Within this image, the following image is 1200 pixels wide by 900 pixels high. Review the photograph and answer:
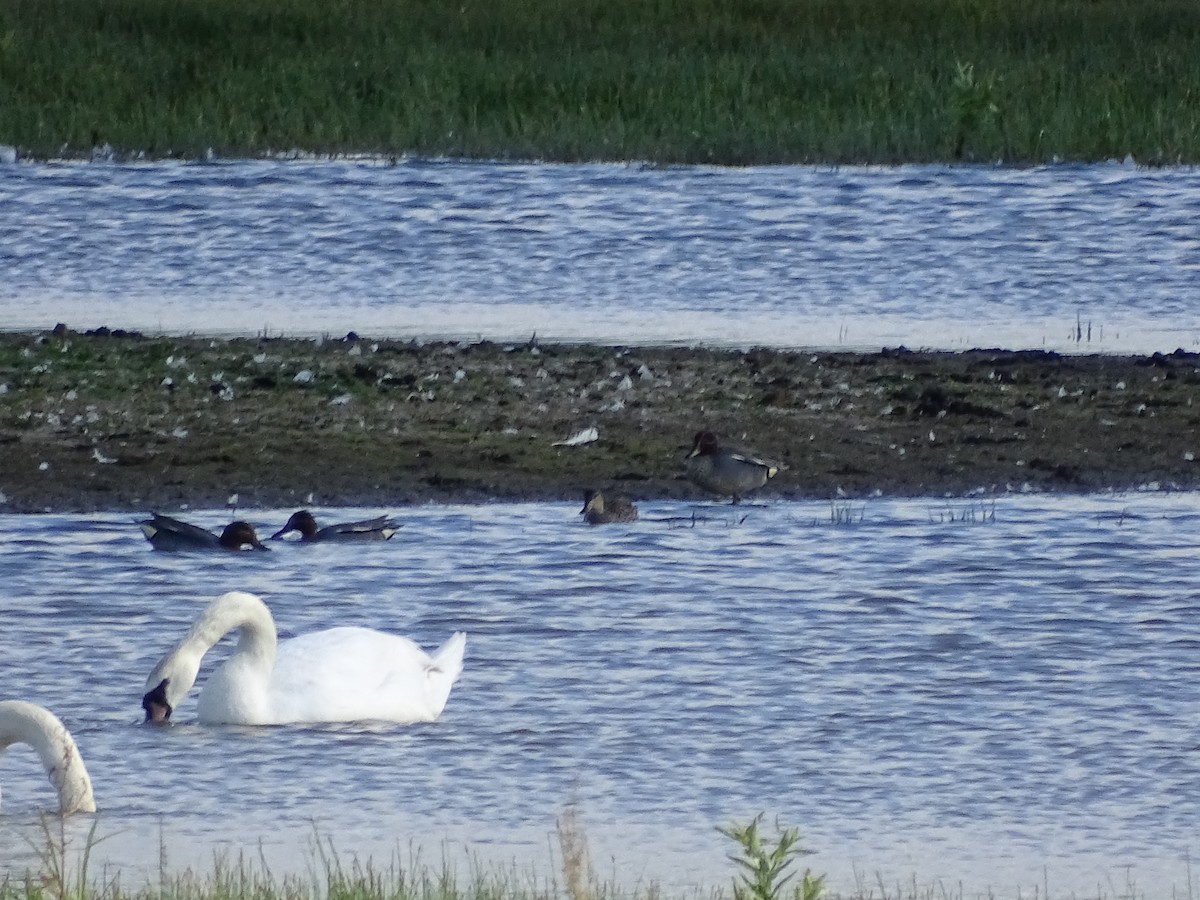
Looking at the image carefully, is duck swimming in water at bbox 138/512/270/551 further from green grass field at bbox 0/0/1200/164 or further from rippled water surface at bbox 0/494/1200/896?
green grass field at bbox 0/0/1200/164

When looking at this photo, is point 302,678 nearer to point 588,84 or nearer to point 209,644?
point 209,644

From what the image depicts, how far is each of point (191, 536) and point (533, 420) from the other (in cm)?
290

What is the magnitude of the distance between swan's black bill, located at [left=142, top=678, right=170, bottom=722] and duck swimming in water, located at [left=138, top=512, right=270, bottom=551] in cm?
235

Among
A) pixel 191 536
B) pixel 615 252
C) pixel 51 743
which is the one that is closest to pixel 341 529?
pixel 191 536

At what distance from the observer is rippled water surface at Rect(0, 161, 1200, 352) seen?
16812mm

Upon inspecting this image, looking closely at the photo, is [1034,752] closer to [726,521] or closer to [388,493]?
[726,521]

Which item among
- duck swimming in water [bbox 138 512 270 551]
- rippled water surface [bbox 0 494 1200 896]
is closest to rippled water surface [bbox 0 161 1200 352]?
rippled water surface [bbox 0 494 1200 896]

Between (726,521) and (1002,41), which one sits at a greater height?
(1002,41)

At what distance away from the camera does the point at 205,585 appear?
1045cm

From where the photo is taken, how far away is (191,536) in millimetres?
10758

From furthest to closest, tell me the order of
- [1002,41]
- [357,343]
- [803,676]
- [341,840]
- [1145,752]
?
[1002,41] < [357,343] < [803,676] < [1145,752] < [341,840]

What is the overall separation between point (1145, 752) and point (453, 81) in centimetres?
1903

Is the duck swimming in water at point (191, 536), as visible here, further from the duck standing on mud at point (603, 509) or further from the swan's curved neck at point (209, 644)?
the swan's curved neck at point (209, 644)

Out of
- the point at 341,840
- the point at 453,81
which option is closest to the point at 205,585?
the point at 341,840
